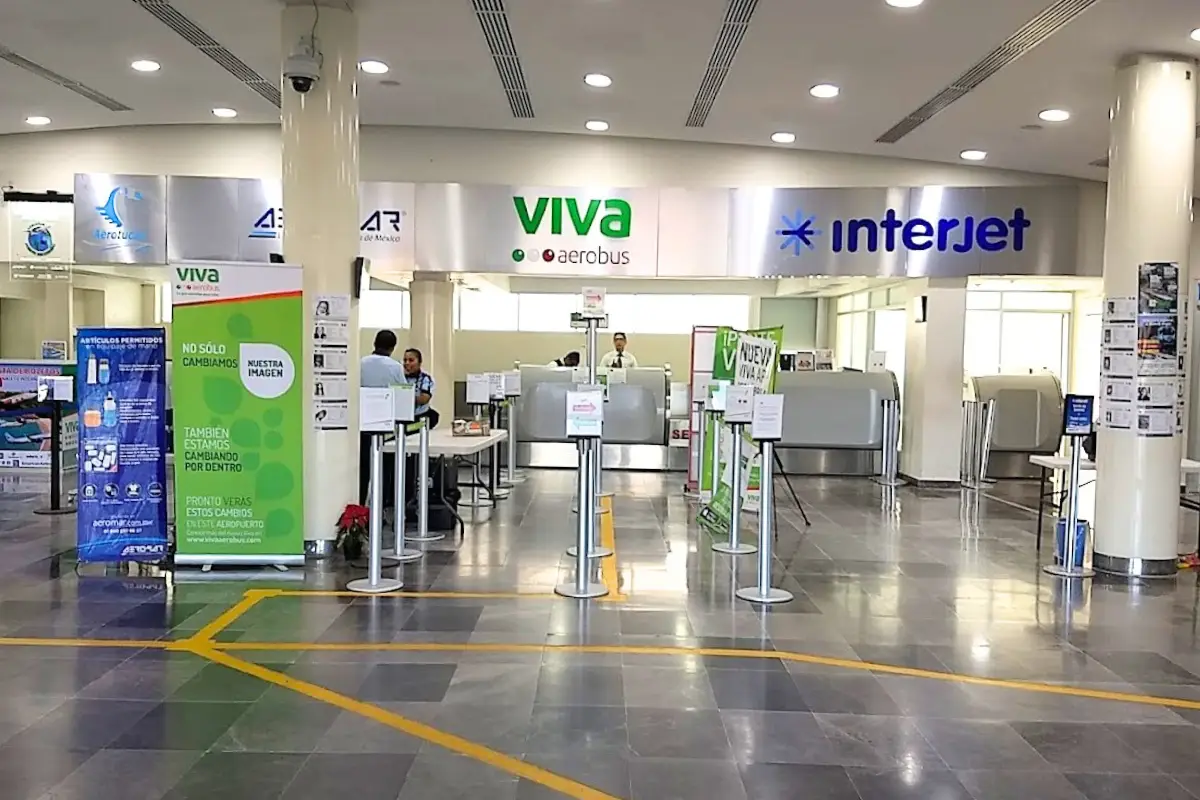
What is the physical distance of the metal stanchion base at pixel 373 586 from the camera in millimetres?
5852

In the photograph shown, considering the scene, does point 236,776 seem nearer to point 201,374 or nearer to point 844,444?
point 201,374

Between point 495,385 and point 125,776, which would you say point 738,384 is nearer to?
point 495,385

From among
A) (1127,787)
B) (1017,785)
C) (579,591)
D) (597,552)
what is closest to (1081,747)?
(1127,787)

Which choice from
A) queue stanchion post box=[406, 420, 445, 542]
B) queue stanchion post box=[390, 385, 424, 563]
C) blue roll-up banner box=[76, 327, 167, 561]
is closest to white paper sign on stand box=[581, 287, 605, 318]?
queue stanchion post box=[406, 420, 445, 542]

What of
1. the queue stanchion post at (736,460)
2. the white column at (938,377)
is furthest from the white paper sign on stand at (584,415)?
the white column at (938,377)

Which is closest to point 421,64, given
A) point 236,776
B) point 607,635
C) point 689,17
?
point 689,17

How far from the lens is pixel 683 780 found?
3371mm

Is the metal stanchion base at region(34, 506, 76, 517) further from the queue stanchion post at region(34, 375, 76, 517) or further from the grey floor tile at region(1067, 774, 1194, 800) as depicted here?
the grey floor tile at region(1067, 774, 1194, 800)

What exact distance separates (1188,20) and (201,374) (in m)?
6.22

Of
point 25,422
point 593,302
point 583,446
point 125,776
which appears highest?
point 593,302

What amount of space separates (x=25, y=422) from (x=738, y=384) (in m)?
7.56

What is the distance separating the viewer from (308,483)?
684cm

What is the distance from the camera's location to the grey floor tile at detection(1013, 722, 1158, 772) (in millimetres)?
3578

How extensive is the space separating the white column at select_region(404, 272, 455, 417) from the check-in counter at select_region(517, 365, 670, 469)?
3.31ft
